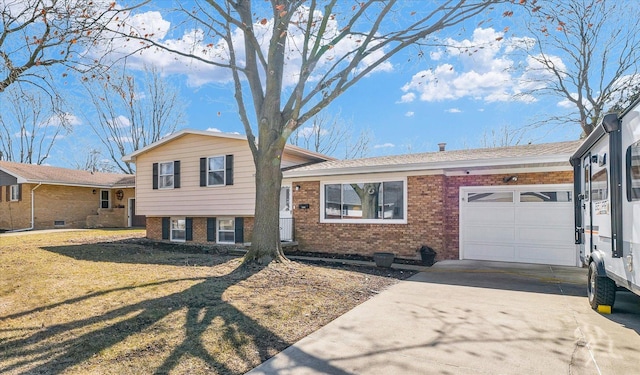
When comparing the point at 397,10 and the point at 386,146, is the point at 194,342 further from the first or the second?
the point at 386,146

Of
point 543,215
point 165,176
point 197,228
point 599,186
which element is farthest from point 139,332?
point 165,176

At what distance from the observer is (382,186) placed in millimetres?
11492

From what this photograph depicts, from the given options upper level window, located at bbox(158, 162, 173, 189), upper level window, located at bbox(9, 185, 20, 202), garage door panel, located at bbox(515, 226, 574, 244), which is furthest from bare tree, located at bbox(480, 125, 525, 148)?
upper level window, located at bbox(9, 185, 20, 202)

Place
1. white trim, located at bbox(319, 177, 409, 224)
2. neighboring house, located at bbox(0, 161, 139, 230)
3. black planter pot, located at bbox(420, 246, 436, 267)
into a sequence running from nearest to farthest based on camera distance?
black planter pot, located at bbox(420, 246, 436, 267), white trim, located at bbox(319, 177, 409, 224), neighboring house, located at bbox(0, 161, 139, 230)

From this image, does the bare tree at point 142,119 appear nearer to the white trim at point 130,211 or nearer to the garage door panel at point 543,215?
the white trim at point 130,211

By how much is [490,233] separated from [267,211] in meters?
6.34

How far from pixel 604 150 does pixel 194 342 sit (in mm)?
5850

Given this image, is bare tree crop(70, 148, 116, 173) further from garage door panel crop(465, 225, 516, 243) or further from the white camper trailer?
the white camper trailer

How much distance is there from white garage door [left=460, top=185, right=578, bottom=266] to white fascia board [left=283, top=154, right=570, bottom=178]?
2.86 ft

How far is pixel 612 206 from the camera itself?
458cm

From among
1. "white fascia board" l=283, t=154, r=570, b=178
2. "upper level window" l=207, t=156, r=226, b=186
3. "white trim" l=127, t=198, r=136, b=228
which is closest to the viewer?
"white fascia board" l=283, t=154, r=570, b=178

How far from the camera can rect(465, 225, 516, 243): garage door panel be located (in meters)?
10.2

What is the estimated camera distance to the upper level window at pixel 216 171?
14195 mm

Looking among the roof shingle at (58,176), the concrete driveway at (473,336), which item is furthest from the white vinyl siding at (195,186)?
the concrete driveway at (473,336)
